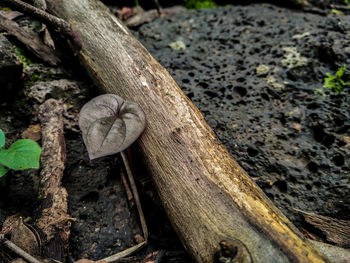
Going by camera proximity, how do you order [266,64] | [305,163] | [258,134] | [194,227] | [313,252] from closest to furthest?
[313,252] < [194,227] < [305,163] < [258,134] < [266,64]

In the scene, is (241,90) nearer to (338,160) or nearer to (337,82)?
(337,82)

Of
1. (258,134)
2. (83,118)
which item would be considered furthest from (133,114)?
(258,134)

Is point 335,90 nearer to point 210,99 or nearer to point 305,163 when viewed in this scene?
point 305,163

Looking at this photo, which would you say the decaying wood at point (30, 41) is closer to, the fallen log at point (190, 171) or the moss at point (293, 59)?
the fallen log at point (190, 171)

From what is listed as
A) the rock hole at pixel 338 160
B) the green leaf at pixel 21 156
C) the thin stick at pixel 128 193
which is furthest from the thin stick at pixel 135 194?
the rock hole at pixel 338 160

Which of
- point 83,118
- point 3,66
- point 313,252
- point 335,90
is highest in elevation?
point 3,66

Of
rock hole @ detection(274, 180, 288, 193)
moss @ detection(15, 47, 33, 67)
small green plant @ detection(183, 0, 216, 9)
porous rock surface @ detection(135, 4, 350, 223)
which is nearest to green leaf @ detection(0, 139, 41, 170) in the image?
moss @ detection(15, 47, 33, 67)

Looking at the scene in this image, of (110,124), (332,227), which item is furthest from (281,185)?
(110,124)
